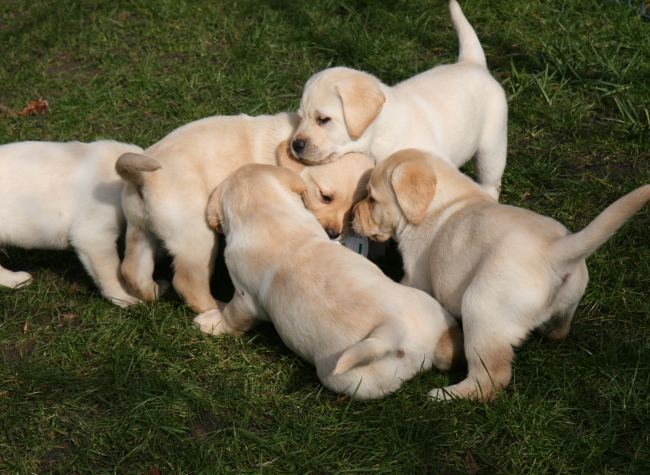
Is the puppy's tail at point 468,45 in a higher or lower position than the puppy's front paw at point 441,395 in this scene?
higher

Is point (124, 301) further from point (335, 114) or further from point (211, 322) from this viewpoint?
point (335, 114)

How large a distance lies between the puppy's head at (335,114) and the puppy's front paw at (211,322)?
1.14 metres

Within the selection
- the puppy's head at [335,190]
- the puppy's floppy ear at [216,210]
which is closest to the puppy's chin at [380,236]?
the puppy's head at [335,190]

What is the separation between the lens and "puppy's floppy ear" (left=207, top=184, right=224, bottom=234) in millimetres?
4047

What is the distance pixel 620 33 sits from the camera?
6.24 m

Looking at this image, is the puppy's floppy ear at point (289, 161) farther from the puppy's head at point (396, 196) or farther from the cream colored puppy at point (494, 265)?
the cream colored puppy at point (494, 265)

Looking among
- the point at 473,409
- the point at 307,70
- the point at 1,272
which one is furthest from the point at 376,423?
the point at 307,70

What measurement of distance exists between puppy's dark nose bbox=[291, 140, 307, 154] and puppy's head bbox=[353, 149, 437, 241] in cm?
53

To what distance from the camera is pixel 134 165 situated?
379 centimetres

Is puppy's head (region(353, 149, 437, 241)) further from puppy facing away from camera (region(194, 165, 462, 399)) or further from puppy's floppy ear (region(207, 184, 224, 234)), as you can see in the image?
puppy's floppy ear (region(207, 184, 224, 234))

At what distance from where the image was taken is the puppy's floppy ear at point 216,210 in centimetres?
405

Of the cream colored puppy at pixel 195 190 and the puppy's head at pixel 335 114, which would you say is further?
the puppy's head at pixel 335 114

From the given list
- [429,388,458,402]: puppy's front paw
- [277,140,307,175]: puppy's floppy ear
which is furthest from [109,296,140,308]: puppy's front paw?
[429,388,458,402]: puppy's front paw

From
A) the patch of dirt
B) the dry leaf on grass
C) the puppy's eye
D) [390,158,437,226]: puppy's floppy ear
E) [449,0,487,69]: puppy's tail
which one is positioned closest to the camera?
the patch of dirt
